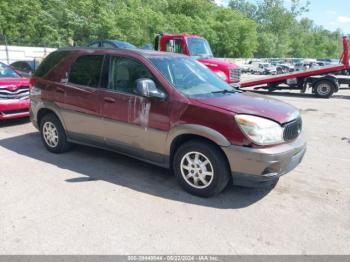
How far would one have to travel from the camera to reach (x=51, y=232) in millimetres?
3469

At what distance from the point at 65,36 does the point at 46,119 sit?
34.1 meters

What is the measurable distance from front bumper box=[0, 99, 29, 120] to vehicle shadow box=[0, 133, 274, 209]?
4.09 feet

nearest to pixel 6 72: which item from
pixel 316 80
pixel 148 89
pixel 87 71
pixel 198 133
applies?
pixel 87 71

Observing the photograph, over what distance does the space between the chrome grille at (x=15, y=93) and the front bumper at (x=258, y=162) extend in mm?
5902

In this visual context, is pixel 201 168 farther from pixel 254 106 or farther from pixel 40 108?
pixel 40 108

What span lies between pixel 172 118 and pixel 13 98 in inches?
204

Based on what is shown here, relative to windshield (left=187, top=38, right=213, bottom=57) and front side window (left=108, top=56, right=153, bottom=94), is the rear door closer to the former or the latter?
front side window (left=108, top=56, right=153, bottom=94)

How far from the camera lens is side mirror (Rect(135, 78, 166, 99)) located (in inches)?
170

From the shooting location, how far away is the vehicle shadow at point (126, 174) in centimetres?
429

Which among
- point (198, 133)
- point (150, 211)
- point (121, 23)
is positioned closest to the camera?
point (150, 211)

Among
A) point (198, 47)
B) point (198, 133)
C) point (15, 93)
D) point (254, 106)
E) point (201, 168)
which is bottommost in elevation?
point (201, 168)

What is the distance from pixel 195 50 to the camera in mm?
12141

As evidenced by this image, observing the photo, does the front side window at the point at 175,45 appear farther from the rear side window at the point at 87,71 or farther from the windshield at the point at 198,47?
the rear side window at the point at 87,71

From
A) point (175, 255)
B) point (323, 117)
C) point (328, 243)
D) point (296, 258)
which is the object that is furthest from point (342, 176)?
point (323, 117)
